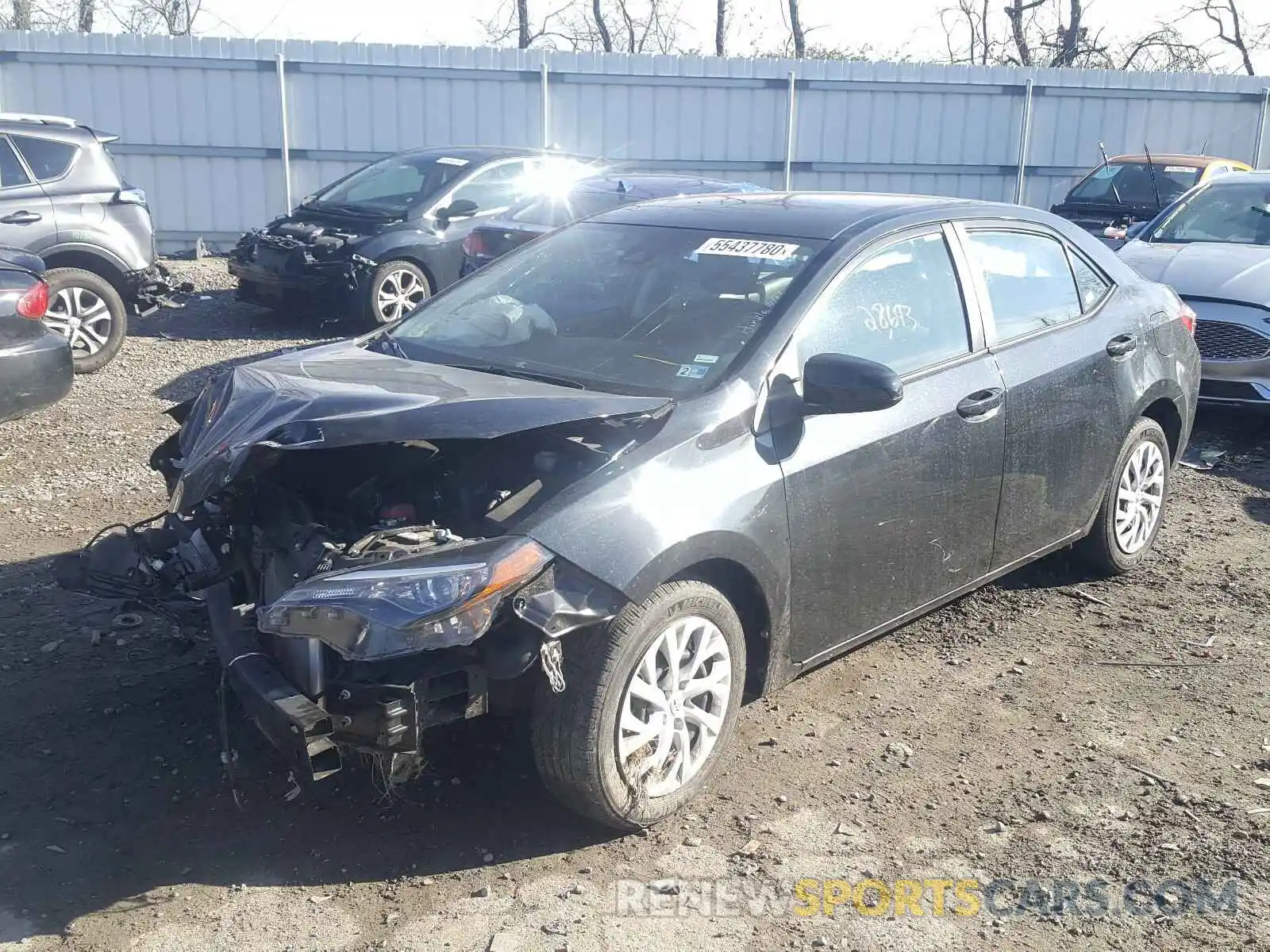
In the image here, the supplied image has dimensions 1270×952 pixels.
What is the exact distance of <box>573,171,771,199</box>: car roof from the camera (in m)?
9.66

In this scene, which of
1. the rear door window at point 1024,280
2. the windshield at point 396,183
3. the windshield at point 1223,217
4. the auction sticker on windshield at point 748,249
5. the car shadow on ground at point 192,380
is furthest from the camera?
Result: the windshield at point 396,183

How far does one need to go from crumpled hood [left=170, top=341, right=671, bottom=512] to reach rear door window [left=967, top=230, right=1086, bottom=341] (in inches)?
66.1

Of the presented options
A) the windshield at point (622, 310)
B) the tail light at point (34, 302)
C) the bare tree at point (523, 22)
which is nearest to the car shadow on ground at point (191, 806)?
the windshield at point (622, 310)

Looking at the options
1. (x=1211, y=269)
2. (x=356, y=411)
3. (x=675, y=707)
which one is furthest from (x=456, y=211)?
(x=675, y=707)

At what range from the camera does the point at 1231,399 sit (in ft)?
26.3

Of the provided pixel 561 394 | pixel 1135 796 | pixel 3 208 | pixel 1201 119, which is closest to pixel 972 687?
pixel 1135 796

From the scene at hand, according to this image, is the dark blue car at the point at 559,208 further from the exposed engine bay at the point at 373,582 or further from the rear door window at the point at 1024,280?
the exposed engine bay at the point at 373,582

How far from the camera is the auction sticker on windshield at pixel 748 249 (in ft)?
14.1

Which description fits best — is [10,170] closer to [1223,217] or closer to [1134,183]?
[1223,217]

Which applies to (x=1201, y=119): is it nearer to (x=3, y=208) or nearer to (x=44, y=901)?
(x=3, y=208)

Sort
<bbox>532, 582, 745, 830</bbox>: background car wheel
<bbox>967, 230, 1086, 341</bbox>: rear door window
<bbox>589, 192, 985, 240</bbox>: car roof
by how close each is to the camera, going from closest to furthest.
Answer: <bbox>532, 582, 745, 830</bbox>: background car wheel → <bbox>589, 192, 985, 240</bbox>: car roof → <bbox>967, 230, 1086, 341</bbox>: rear door window

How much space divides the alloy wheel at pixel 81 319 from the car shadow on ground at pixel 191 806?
5585 mm

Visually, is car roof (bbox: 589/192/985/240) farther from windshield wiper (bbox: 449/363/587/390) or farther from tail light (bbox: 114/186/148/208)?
tail light (bbox: 114/186/148/208)

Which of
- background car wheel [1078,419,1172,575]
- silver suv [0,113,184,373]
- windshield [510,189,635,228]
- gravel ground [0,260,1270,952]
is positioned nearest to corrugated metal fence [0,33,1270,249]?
silver suv [0,113,184,373]
